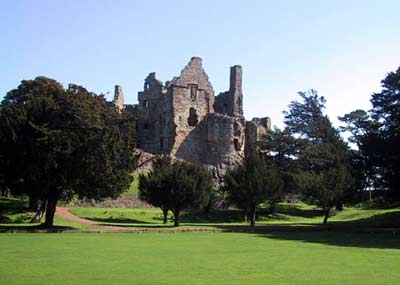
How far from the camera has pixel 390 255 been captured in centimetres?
2361

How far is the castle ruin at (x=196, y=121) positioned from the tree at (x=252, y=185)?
2186 centimetres

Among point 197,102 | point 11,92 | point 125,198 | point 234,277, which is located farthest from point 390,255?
point 197,102

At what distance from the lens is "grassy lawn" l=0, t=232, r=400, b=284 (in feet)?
51.0

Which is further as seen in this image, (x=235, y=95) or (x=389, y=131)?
(x=235, y=95)

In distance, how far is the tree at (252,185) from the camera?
160 feet

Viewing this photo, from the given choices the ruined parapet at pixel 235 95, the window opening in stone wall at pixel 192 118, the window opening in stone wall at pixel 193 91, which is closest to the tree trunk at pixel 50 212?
the window opening in stone wall at pixel 192 118

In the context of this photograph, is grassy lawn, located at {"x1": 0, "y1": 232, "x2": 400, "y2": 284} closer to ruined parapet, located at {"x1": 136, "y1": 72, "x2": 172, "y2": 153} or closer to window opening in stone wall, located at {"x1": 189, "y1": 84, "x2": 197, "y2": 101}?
ruined parapet, located at {"x1": 136, "y1": 72, "x2": 172, "y2": 153}

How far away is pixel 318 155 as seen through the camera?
67.1m

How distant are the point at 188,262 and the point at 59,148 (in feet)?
66.7

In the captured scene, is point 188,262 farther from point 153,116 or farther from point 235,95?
point 153,116

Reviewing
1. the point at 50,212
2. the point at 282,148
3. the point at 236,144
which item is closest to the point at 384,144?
the point at 282,148

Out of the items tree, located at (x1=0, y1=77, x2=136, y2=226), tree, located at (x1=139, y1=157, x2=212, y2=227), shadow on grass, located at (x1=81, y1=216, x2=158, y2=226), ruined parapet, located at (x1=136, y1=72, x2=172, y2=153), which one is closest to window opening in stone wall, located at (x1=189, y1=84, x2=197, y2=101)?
ruined parapet, located at (x1=136, y1=72, x2=172, y2=153)

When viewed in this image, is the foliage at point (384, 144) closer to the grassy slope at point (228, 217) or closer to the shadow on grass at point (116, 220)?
the grassy slope at point (228, 217)

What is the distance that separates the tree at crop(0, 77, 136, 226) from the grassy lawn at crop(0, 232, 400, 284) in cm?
951
